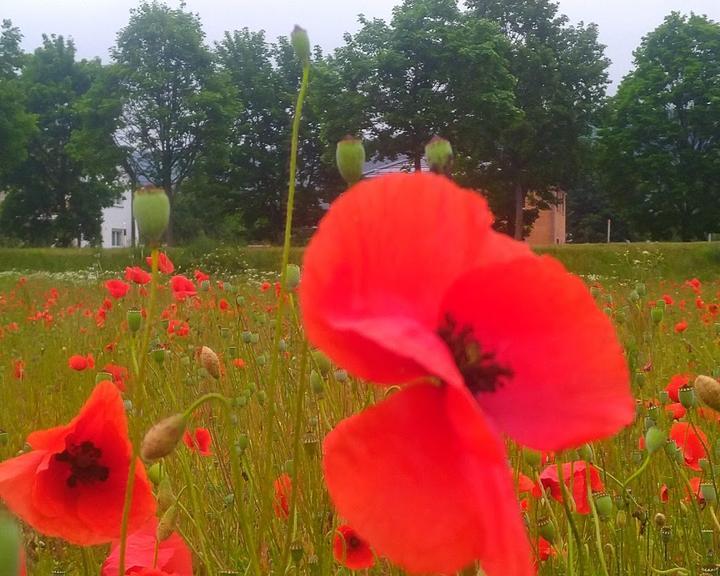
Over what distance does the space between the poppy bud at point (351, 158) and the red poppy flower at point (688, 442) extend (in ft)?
A: 3.75

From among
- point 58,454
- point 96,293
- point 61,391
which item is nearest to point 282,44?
point 96,293

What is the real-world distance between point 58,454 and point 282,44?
2987 centimetres

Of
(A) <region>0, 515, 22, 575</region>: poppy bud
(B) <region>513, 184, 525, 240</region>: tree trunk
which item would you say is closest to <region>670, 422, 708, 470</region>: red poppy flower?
(A) <region>0, 515, 22, 575</region>: poppy bud

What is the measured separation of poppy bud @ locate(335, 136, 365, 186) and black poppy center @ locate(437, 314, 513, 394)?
0.25 meters

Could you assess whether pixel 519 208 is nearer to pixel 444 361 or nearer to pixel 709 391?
pixel 709 391

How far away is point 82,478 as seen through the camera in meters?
0.63

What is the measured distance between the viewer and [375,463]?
13.0 inches

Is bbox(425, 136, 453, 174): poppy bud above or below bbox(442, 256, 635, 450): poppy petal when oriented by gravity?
above

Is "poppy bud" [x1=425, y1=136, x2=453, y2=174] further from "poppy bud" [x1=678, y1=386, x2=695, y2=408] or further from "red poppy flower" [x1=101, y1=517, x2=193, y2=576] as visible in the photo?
"poppy bud" [x1=678, y1=386, x2=695, y2=408]

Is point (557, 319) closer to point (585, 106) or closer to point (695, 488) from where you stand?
point (695, 488)

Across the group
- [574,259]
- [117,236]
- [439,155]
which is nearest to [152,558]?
[439,155]

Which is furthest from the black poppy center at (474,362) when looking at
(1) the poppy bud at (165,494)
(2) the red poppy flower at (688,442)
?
(2) the red poppy flower at (688,442)

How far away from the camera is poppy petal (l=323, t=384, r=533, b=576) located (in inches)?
12.6

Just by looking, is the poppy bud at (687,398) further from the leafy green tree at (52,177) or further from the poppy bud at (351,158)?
the leafy green tree at (52,177)
